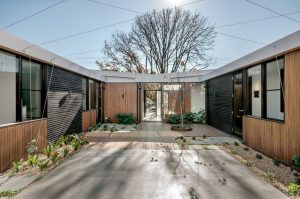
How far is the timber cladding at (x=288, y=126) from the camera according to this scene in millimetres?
3953

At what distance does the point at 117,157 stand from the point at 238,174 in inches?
→ 103

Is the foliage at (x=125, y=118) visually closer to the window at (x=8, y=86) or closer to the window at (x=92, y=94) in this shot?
the window at (x=92, y=94)

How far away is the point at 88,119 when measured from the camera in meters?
8.91

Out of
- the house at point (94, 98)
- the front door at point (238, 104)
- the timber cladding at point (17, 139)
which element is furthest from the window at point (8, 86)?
the front door at point (238, 104)

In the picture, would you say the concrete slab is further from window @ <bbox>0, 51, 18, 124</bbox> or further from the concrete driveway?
window @ <bbox>0, 51, 18, 124</bbox>

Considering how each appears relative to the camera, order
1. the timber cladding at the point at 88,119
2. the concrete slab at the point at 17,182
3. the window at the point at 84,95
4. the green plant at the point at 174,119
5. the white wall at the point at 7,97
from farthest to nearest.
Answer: the green plant at the point at 174,119
the window at the point at 84,95
the timber cladding at the point at 88,119
the white wall at the point at 7,97
the concrete slab at the point at 17,182

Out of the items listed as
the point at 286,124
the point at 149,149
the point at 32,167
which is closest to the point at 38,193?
the point at 32,167

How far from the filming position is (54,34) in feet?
31.0

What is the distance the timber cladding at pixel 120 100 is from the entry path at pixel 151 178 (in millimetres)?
6238

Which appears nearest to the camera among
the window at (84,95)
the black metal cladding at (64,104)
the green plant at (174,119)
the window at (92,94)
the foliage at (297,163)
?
the foliage at (297,163)

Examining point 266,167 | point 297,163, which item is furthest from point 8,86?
point 297,163

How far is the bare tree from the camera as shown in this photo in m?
18.8

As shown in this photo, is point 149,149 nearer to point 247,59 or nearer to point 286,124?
point 286,124

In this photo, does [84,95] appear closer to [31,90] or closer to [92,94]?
[92,94]
